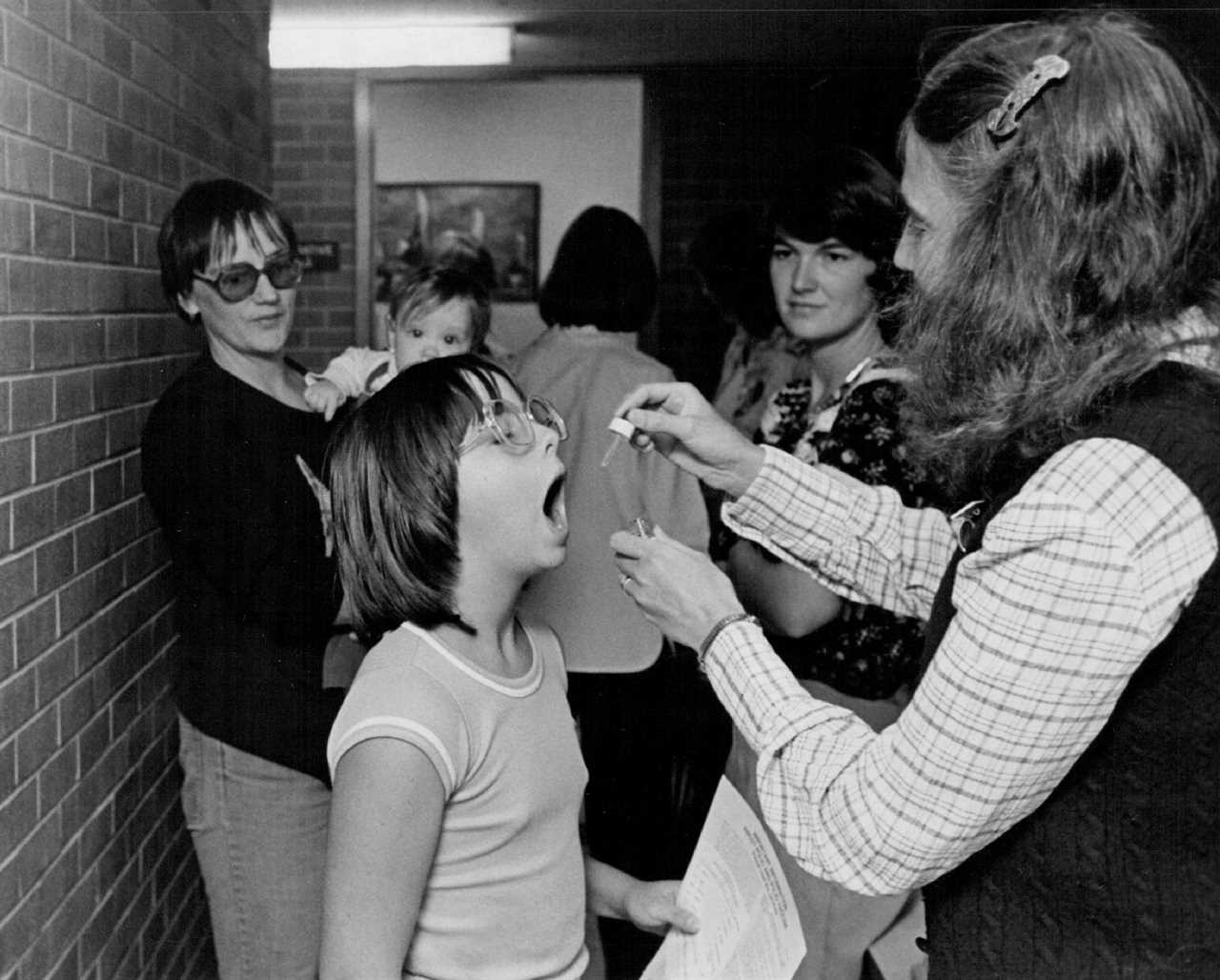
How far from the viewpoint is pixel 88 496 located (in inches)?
90.7

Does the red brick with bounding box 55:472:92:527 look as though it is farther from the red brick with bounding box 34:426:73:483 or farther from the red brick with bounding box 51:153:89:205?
the red brick with bounding box 51:153:89:205

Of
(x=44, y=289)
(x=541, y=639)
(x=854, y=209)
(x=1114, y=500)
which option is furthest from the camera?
(x=854, y=209)

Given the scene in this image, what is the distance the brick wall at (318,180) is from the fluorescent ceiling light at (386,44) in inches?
5.9

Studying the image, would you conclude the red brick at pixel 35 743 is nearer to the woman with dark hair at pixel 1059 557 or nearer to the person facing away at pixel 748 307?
the woman with dark hair at pixel 1059 557

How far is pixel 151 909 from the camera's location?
9.04 feet

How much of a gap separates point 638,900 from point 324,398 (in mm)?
1218

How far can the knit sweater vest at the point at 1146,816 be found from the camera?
108 centimetres

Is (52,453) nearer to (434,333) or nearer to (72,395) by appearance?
(72,395)

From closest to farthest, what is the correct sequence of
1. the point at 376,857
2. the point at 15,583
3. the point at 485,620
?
the point at 376,857 → the point at 485,620 → the point at 15,583

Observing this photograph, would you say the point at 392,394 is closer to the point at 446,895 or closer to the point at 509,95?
the point at 446,895

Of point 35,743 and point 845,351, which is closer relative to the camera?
point 35,743

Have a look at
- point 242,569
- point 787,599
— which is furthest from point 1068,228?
point 242,569

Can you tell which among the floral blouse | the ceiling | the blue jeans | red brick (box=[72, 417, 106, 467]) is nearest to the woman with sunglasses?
the blue jeans

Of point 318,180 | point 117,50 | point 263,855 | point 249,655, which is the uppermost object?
point 318,180
